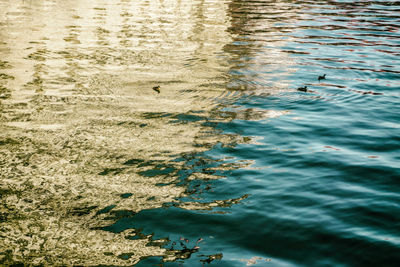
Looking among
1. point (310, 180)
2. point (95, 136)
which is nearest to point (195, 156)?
point (310, 180)

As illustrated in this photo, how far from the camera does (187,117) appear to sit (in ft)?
26.1

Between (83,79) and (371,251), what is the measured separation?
7895 mm

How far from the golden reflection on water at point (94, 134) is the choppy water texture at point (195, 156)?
1.1 inches

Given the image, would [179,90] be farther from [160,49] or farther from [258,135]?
[160,49]

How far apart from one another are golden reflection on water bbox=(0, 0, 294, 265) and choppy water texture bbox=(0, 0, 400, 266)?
0.03 m

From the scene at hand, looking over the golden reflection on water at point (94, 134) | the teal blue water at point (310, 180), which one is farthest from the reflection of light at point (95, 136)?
the teal blue water at point (310, 180)

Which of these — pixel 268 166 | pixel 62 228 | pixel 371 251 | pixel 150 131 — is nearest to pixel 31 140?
pixel 150 131

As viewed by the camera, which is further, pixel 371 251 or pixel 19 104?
pixel 19 104

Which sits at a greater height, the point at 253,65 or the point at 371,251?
the point at 253,65

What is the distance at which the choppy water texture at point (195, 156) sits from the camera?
4273 mm

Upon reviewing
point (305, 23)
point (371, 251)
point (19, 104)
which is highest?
point (305, 23)

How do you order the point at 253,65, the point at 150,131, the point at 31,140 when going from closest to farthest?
the point at 31,140 → the point at 150,131 → the point at 253,65

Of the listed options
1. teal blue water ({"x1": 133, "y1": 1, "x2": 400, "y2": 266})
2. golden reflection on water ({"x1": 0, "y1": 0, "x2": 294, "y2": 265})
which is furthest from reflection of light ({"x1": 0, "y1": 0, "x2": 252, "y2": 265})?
teal blue water ({"x1": 133, "y1": 1, "x2": 400, "y2": 266})

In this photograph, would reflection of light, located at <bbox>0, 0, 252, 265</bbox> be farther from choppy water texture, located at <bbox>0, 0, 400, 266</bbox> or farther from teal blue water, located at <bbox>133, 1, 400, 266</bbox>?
teal blue water, located at <bbox>133, 1, 400, 266</bbox>
